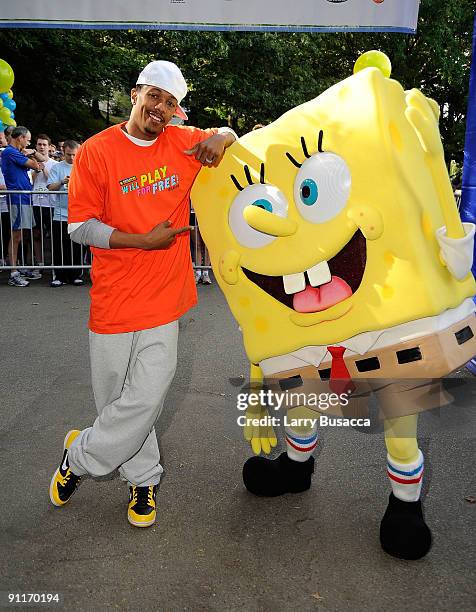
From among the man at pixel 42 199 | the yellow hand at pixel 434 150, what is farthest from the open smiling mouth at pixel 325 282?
the man at pixel 42 199

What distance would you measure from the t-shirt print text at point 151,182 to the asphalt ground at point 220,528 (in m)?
1.44

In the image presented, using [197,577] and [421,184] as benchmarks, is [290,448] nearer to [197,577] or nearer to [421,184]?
[197,577]

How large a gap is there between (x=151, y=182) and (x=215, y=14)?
12.7 ft

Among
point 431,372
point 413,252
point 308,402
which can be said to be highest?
point 413,252

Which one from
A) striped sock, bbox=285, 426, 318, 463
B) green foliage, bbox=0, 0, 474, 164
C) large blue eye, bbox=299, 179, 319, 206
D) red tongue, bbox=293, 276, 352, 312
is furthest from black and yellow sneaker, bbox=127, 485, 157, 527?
green foliage, bbox=0, 0, 474, 164

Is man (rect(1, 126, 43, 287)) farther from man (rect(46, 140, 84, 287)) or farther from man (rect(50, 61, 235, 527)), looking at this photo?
man (rect(50, 61, 235, 527))

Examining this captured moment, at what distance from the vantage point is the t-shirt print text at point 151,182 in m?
2.67

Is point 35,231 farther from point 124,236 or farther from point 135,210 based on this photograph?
point 124,236

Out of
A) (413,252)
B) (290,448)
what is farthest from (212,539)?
(413,252)

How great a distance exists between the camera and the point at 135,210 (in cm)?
270

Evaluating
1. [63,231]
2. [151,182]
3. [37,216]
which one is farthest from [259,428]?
[37,216]

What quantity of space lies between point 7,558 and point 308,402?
4.40ft

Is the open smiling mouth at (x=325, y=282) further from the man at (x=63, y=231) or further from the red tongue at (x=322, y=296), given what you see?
the man at (x=63, y=231)

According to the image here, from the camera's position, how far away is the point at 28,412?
13.9 ft
